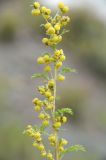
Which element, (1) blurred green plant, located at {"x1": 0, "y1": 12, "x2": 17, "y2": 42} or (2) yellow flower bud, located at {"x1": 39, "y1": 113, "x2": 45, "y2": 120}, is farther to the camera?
(1) blurred green plant, located at {"x1": 0, "y1": 12, "x2": 17, "y2": 42}

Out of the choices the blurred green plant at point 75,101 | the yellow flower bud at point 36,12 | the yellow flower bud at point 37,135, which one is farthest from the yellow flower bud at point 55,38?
the blurred green plant at point 75,101

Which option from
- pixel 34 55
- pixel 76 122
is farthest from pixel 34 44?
pixel 76 122

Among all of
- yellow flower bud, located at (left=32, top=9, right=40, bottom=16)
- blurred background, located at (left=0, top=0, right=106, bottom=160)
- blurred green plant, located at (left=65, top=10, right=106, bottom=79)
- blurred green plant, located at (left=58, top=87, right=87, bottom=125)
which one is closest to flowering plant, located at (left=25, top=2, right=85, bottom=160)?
yellow flower bud, located at (left=32, top=9, right=40, bottom=16)

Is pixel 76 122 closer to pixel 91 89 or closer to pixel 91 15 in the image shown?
pixel 91 89

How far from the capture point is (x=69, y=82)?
2142cm

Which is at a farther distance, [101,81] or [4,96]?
[101,81]

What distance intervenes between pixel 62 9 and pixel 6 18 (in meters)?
24.5

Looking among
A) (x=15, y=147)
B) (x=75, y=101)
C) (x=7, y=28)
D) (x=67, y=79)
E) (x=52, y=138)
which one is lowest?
(x=52, y=138)

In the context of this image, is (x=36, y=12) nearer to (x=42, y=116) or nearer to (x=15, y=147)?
(x=42, y=116)

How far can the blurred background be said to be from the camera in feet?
47.7

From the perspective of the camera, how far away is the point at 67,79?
71.7 feet

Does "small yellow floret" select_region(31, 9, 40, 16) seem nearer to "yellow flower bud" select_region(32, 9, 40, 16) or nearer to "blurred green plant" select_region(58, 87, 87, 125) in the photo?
"yellow flower bud" select_region(32, 9, 40, 16)

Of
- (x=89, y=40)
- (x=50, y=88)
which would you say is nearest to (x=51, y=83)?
(x=50, y=88)

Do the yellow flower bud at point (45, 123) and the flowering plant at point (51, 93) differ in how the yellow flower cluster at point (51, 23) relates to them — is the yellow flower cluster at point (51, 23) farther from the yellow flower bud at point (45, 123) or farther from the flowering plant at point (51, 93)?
the yellow flower bud at point (45, 123)
